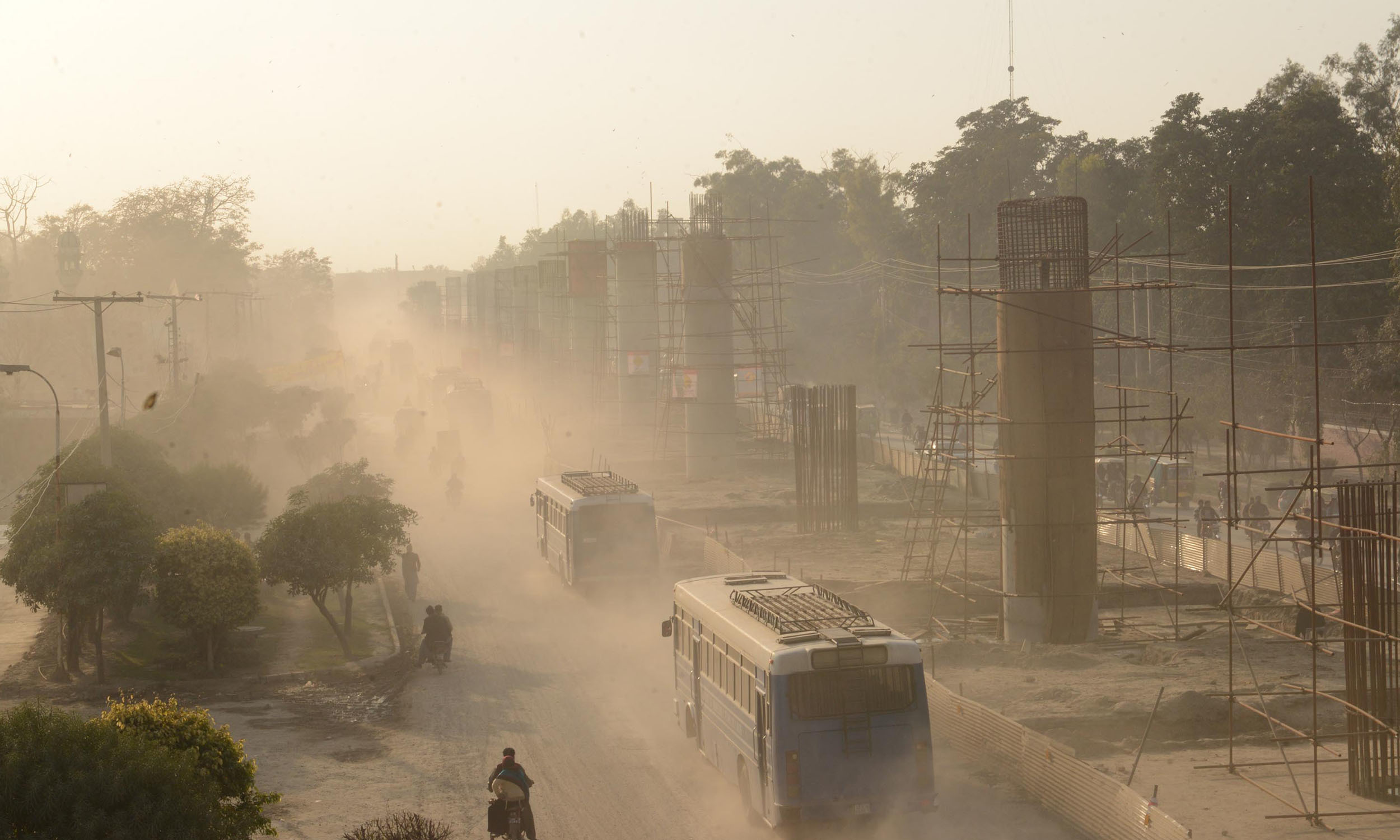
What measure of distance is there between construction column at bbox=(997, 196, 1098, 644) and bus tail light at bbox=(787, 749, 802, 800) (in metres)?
11.2

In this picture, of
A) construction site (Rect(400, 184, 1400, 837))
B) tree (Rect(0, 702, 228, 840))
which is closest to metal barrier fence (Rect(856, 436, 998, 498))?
construction site (Rect(400, 184, 1400, 837))

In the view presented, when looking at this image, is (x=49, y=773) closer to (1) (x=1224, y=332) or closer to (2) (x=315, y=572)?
(2) (x=315, y=572)

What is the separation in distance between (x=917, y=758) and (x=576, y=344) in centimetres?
7683

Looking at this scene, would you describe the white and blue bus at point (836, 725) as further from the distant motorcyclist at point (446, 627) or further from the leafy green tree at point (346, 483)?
the leafy green tree at point (346, 483)

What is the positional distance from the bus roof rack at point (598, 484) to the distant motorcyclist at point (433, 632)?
597cm

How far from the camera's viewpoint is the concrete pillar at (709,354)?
53.1 m

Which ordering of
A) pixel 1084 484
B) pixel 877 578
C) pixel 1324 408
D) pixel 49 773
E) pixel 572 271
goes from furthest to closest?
pixel 572 271 < pixel 1324 408 < pixel 877 578 < pixel 1084 484 < pixel 49 773

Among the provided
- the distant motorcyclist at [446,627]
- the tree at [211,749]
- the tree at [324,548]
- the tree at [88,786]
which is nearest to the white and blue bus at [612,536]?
the tree at [324,548]

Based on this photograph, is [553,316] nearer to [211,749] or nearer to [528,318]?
[528,318]

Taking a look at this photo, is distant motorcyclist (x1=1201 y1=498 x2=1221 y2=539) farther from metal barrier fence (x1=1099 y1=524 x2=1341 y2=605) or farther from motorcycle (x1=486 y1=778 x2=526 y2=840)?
motorcycle (x1=486 y1=778 x2=526 y2=840)

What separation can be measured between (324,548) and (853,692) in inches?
545

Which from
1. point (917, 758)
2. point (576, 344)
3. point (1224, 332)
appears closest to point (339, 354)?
point (576, 344)

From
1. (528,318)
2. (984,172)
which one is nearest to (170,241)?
(528,318)

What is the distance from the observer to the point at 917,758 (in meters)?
13.1
